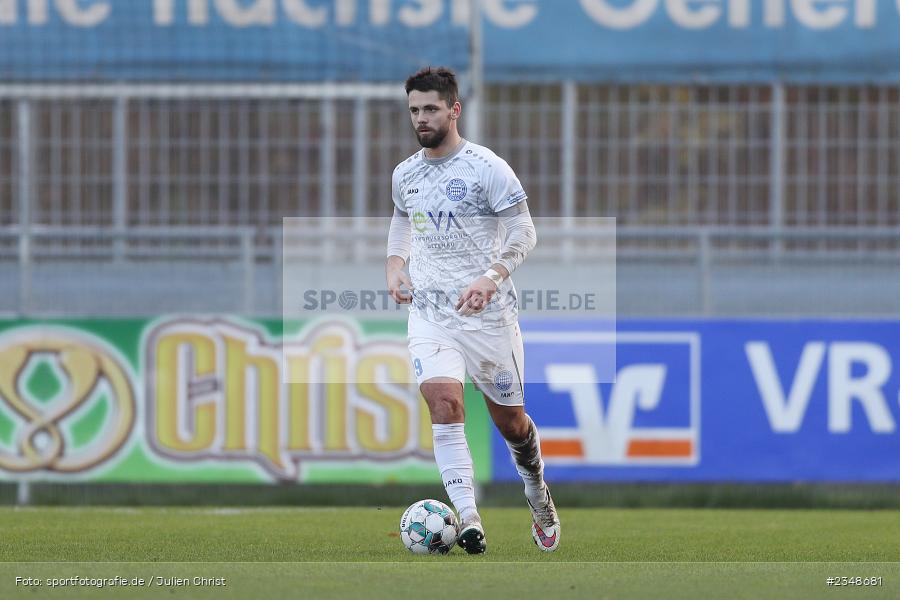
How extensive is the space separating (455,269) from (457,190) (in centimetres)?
36

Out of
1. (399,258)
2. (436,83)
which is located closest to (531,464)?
(399,258)

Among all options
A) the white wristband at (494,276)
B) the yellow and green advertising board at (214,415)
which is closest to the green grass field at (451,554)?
the yellow and green advertising board at (214,415)

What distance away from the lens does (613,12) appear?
1412 cm

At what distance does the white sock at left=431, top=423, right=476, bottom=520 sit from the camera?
797cm

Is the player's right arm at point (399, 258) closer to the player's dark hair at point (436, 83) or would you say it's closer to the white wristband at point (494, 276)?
the white wristband at point (494, 276)

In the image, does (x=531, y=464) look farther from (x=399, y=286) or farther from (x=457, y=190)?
(x=457, y=190)

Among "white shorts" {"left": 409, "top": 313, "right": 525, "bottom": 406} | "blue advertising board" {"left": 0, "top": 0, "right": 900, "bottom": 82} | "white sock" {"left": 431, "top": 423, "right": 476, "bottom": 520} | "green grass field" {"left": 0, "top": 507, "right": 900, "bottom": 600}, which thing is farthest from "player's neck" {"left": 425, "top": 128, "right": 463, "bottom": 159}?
"blue advertising board" {"left": 0, "top": 0, "right": 900, "bottom": 82}

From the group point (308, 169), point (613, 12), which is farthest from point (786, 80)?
point (308, 169)

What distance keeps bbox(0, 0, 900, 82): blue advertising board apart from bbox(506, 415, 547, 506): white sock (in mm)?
5319

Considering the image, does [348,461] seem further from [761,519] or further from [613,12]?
[613,12]

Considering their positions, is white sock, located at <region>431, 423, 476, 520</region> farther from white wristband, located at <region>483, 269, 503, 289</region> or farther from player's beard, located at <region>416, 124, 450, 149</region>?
player's beard, located at <region>416, 124, 450, 149</region>

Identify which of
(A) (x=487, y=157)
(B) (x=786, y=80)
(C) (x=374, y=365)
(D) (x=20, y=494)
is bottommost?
(D) (x=20, y=494)

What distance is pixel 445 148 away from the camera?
26.4 ft

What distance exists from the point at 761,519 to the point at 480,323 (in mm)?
3546
